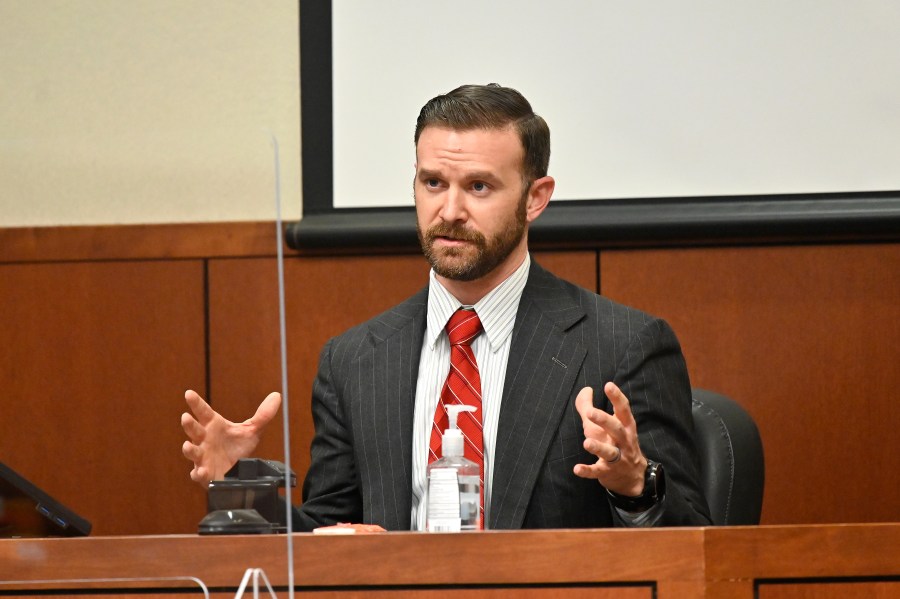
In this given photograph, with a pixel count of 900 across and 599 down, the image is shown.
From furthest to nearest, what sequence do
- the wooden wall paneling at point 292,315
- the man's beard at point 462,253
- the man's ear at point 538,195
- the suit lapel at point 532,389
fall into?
the wooden wall paneling at point 292,315 → the man's ear at point 538,195 → the man's beard at point 462,253 → the suit lapel at point 532,389

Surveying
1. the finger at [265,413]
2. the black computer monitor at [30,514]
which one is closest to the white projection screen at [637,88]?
the finger at [265,413]

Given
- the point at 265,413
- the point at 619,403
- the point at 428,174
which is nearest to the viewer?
the point at 619,403

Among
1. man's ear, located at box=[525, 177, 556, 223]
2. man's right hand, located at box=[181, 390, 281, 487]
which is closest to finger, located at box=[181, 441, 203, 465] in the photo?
man's right hand, located at box=[181, 390, 281, 487]

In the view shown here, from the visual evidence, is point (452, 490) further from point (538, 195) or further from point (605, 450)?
point (538, 195)

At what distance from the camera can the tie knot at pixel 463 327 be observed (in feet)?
6.80

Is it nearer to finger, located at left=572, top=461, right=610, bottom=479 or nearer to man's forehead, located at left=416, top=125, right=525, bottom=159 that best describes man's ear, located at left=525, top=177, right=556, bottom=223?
man's forehead, located at left=416, top=125, right=525, bottom=159

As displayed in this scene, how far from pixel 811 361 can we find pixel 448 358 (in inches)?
38.8

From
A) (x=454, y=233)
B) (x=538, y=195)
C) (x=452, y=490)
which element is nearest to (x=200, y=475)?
(x=452, y=490)

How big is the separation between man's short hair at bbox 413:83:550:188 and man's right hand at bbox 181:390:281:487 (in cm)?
64

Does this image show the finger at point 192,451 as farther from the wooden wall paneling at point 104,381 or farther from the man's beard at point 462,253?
the wooden wall paneling at point 104,381

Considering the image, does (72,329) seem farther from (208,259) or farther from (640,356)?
(640,356)

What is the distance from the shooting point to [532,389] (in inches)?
78.1

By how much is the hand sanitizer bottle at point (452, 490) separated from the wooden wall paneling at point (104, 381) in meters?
1.26

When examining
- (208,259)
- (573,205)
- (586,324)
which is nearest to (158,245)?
(208,259)
